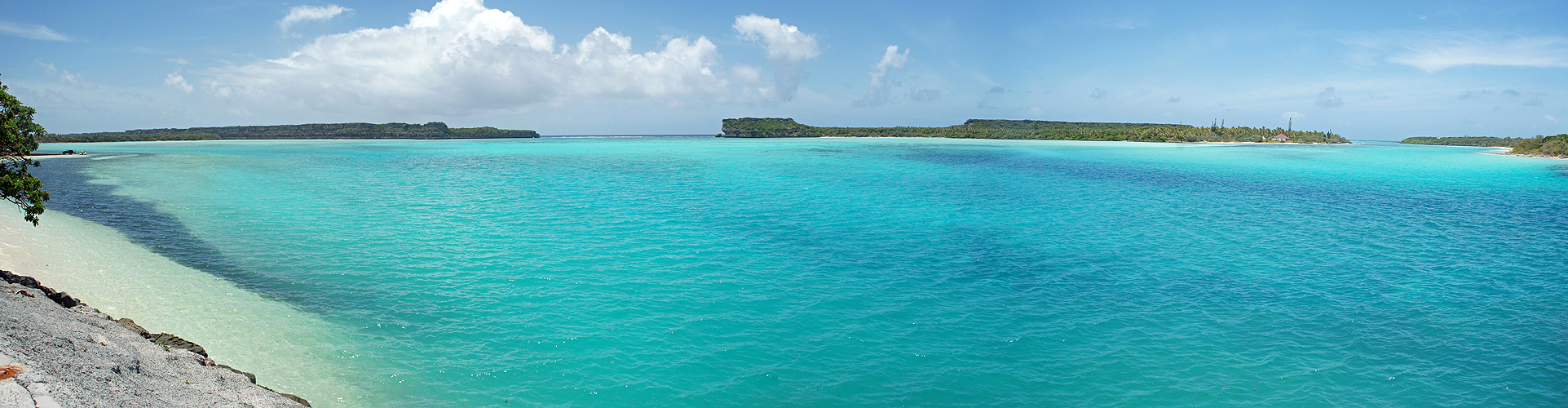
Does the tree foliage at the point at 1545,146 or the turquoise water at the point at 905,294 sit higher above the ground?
the tree foliage at the point at 1545,146

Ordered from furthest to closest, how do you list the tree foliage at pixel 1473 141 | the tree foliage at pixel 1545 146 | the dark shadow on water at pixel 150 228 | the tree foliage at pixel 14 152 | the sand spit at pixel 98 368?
the tree foliage at pixel 1473 141 → the tree foliage at pixel 1545 146 → the dark shadow on water at pixel 150 228 → the tree foliage at pixel 14 152 → the sand spit at pixel 98 368

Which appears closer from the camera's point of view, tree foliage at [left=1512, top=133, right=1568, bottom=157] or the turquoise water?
the turquoise water

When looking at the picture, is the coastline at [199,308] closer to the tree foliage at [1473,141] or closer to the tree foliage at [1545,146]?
the tree foliage at [1545,146]

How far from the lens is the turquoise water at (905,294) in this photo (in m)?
8.13

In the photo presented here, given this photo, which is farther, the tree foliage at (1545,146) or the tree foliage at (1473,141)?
the tree foliage at (1473,141)

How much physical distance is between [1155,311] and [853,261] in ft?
19.3

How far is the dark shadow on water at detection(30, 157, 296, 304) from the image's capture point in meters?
12.5

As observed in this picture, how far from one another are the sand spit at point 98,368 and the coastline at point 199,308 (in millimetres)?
515

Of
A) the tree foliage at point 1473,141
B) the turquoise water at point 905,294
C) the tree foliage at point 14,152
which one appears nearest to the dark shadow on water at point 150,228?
the turquoise water at point 905,294

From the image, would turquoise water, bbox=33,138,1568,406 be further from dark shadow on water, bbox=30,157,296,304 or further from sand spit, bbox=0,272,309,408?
sand spit, bbox=0,272,309,408

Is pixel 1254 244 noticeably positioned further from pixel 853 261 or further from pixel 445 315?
pixel 445 315

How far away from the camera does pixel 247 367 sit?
8062 mm

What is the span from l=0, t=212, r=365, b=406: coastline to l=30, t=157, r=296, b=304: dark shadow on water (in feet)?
1.05

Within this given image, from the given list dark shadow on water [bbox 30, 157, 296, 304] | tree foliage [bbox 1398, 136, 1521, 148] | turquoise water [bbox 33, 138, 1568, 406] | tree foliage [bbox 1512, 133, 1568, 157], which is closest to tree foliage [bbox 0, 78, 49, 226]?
dark shadow on water [bbox 30, 157, 296, 304]
